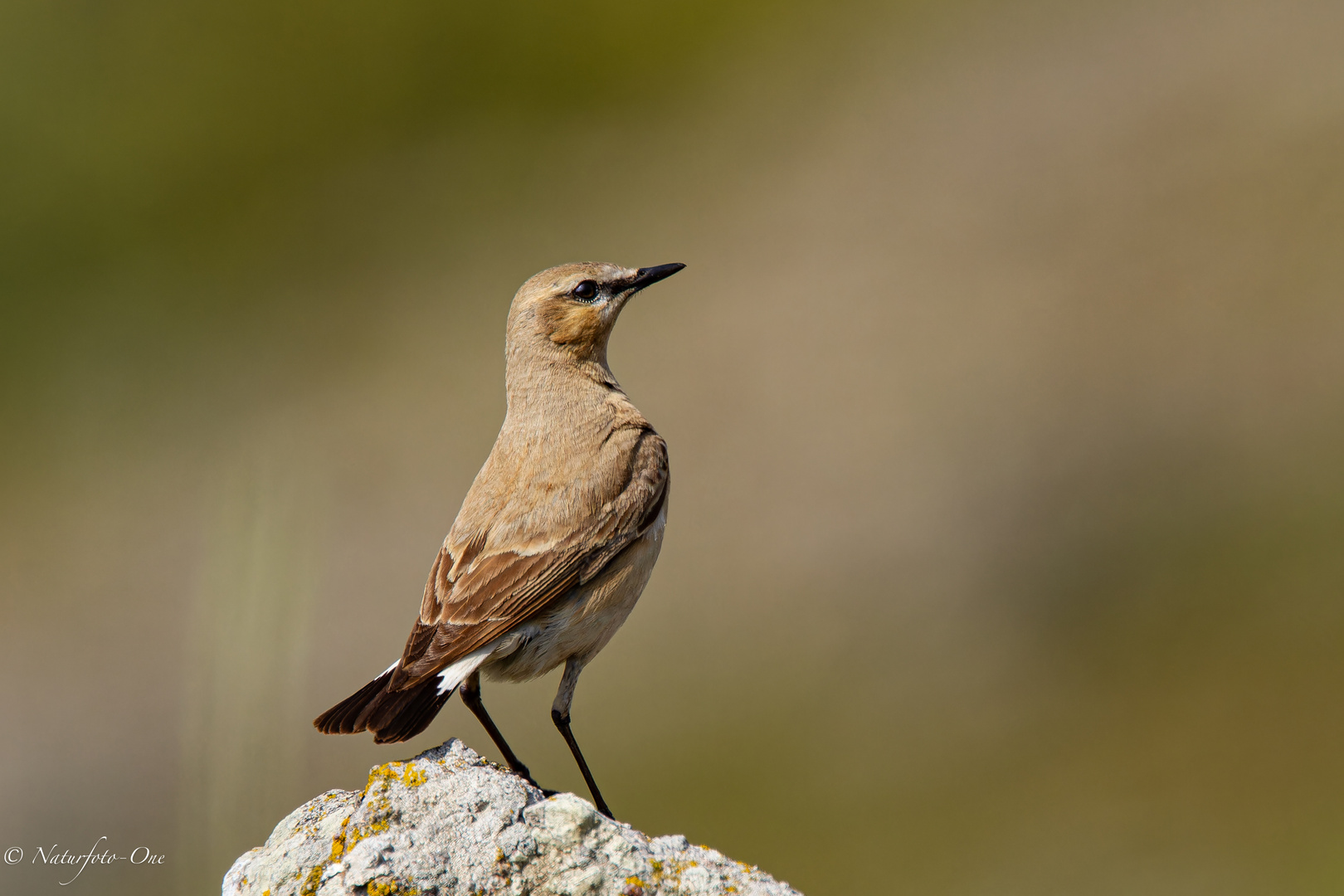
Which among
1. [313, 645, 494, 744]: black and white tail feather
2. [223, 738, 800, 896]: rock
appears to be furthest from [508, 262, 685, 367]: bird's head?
[223, 738, 800, 896]: rock

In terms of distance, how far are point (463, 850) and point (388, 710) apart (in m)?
0.95

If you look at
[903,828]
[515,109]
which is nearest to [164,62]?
[515,109]

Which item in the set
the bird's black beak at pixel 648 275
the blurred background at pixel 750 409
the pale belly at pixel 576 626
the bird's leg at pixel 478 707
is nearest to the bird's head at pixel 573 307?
the bird's black beak at pixel 648 275

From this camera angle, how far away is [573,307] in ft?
24.4

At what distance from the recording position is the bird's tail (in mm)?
5383

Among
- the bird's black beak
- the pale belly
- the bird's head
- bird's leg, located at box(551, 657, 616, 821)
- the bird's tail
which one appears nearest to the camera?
→ the bird's tail

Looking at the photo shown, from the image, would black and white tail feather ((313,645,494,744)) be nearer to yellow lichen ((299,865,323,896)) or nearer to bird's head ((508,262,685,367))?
yellow lichen ((299,865,323,896))

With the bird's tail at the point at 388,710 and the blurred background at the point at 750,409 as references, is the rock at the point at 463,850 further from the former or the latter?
the blurred background at the point at 750,409

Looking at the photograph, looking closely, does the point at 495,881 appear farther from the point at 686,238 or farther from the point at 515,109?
the point at 515,109

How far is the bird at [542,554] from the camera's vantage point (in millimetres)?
5684

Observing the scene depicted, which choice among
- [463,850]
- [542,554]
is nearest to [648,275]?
[542,554]

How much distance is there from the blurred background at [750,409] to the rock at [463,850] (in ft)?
29.1

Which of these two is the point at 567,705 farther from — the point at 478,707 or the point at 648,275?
the point at 648,275

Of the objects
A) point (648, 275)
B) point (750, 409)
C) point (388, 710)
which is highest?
point (648, 275)
